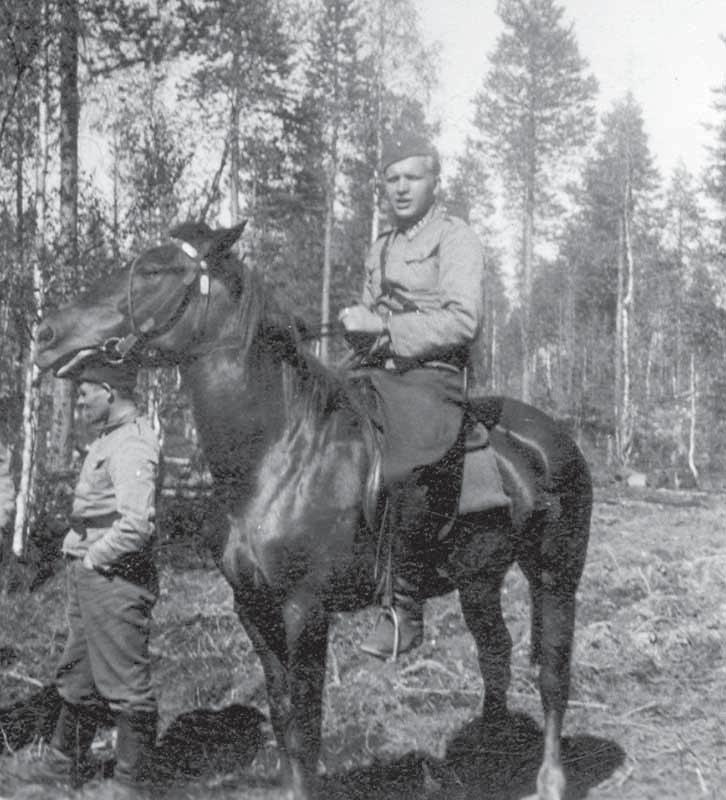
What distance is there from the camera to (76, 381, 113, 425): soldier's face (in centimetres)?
462

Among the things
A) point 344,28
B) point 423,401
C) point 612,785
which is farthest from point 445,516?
point 344,28

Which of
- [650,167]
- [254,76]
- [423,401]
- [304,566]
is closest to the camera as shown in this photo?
[304,566]

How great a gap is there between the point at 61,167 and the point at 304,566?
1051cm

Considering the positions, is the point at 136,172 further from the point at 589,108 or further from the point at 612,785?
the point at 589,108

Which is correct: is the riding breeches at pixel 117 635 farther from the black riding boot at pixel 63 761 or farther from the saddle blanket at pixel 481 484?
the saddle blanket at pixel 481 484

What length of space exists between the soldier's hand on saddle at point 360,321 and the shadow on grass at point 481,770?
94.3 inches

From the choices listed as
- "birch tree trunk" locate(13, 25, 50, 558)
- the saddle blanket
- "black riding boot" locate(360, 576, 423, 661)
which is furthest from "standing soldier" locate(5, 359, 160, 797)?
"birch tree trunk" locate(13, 25, 50, 558)

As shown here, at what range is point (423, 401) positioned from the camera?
4445 millimetres

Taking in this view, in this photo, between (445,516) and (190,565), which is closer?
(445,516)

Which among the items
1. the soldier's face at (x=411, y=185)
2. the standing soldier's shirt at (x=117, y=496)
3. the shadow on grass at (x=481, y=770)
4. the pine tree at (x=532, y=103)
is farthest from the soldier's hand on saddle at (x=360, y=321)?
the pine tree at (x=532, y=103)

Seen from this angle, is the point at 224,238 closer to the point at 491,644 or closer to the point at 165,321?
the point at 165,321

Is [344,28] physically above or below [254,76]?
above

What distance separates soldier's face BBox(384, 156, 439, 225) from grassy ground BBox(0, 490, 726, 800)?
304cm

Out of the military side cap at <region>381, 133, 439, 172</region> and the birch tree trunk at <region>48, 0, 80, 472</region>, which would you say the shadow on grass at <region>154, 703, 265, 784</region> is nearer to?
the military side cap at <region>381, 133, 439, 172</region>
